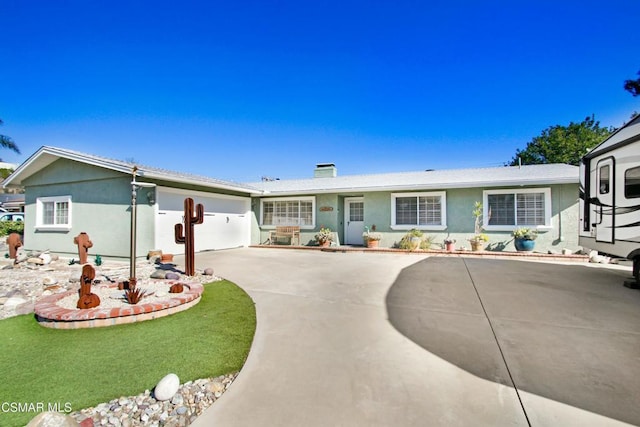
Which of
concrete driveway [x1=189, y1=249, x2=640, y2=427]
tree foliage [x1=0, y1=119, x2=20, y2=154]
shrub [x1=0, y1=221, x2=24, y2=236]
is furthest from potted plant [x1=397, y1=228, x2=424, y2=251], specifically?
tree foliage [x1=0, y1=119, x2=20, y2=154]

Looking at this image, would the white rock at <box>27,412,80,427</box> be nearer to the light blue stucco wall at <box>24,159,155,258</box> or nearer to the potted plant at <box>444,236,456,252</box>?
the light blue stucco wall at <box>24,159,155,258</box>

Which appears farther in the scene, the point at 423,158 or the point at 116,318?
the point at 423,158

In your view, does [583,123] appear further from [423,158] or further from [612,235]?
[612,235]

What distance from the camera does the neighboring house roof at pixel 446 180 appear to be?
10.1 m

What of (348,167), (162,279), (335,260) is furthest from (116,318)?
(348,167)

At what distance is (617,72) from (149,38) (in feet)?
57.3

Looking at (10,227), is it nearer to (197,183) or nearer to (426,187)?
(197,183)

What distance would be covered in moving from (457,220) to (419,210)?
1486 millimetres

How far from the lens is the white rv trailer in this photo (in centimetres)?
533

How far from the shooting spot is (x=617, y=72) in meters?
11.3

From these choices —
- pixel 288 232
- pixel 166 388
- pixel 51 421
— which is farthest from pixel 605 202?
pixel 288 232

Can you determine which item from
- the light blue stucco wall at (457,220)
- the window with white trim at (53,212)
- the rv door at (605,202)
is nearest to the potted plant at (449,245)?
the light blue stucco wall at (457,220)

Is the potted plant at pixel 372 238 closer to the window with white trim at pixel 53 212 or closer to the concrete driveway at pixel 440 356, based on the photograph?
the concrete driveway at pixel 440 356

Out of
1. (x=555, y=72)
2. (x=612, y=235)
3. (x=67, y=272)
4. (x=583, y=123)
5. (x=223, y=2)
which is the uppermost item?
(x=583, y=123)
